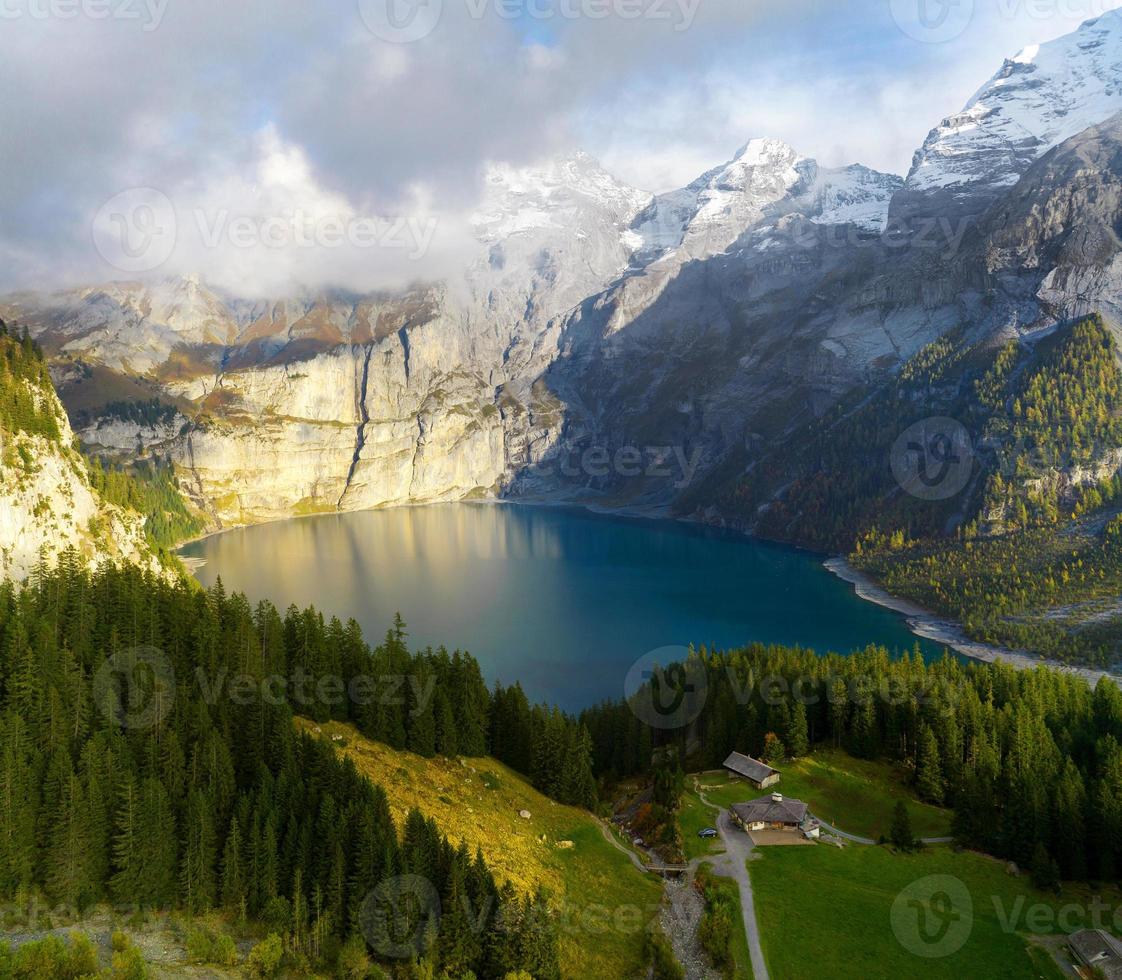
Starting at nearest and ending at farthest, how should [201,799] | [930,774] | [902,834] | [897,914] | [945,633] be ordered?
[201,799], [897,914], [902,834], [930,774], [945,633]

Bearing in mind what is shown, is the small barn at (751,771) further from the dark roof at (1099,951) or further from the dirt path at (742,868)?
the dark roof at (1099,951)

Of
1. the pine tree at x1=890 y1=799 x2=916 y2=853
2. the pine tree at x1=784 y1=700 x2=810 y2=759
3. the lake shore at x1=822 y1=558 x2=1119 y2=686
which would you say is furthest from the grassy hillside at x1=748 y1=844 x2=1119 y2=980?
the lake shore at x1=822 y1=558 x2=1119 y2=686

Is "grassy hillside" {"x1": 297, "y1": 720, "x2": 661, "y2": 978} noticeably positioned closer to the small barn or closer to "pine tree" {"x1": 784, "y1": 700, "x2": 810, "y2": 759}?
the small barn

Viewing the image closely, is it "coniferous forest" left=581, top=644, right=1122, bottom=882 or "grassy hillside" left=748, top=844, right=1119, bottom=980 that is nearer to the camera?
"grassy hillside" left=748, top=844, right=1119, bottom=980

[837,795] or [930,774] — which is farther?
[837,795]

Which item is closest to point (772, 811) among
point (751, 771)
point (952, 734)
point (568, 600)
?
point (751, 771)

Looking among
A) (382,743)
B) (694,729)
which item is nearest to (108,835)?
(382,743)

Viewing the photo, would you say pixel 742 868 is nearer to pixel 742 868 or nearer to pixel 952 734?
pixel 742 868

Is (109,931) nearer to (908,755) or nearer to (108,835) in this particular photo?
(108,835)

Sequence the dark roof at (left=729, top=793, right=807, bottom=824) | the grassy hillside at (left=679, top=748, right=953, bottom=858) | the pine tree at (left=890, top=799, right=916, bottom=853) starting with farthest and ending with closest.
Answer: the grassy hillside at (left=679, top=748, right=953, bottom=858)
the dark roof at (left=729, top=793, right=807, bottom=824)
the pine tree at (left=890, top=799, right=916, bottom=853)
